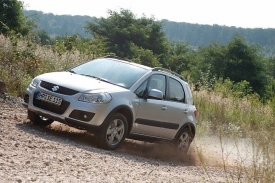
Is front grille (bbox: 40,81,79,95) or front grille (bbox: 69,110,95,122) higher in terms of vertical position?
front grille (bbox: 40,81,79,95)

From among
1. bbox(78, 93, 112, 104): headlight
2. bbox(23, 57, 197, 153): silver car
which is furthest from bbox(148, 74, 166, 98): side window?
bbox(78, 93, 112, 104): headlight

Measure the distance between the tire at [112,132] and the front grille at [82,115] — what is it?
292 millimetres

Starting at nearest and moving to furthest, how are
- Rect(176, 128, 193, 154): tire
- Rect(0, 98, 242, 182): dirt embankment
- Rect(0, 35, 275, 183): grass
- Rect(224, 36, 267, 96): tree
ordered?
Rect(0, 35, 275, 183): grass → Rect(0, 98, 242, 182): dirt embankment → Rect(176, 128, 193, 154): tire → Rect(224, 36, 267, 96): tree

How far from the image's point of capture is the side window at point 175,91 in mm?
10695

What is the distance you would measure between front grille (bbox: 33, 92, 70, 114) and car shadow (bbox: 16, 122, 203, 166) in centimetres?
44

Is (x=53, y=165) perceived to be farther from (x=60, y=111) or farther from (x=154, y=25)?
(x=154, y=25)

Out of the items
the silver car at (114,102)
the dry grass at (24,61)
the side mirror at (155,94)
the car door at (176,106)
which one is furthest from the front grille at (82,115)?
the dry grass at (24,61)

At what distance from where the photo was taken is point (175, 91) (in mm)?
10875

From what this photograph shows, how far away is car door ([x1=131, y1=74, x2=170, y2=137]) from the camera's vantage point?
9625 millimetres

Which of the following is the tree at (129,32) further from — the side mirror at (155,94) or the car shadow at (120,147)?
the side mirror at (155,94)

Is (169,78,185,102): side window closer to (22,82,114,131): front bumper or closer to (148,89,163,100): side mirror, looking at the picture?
(148,89,163,100): side mirror

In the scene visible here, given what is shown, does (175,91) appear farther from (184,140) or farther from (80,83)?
(80,83)

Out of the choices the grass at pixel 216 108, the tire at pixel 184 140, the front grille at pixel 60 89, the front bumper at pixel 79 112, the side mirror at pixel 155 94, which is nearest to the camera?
the grass at pixel 216 108

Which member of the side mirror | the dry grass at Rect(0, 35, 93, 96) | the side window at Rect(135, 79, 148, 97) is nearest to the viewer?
the side window at Rect(135, 79, 148, 97)
